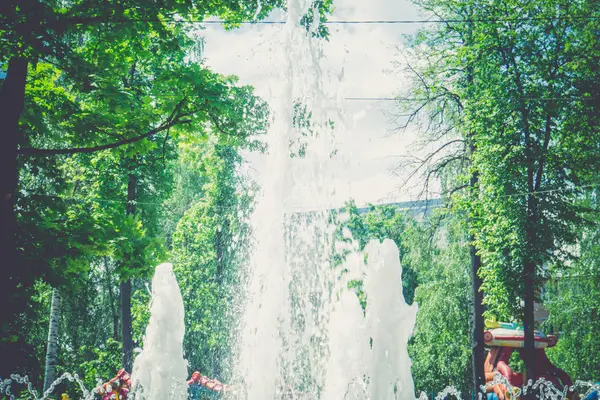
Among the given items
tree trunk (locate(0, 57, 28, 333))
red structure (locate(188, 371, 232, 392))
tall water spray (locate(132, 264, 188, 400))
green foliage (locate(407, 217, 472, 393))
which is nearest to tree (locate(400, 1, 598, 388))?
green foliage (locate(407, 217, 472, 393))

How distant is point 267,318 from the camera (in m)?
6.58

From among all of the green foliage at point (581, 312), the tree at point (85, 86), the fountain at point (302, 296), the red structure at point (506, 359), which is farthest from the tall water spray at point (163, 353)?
the green foliage at point (581, 312)

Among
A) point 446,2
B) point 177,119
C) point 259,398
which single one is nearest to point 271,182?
point 177,119

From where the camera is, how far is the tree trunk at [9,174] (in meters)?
6.05

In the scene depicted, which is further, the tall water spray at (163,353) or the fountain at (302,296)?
the tall water spray at (163,353)

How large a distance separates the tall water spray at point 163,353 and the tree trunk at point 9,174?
191 centimetres

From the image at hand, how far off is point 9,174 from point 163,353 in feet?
10.3

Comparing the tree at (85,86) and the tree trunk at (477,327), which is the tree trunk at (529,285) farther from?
the tree at (85,86)

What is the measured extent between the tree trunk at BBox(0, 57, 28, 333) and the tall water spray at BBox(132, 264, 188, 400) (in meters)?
1.91

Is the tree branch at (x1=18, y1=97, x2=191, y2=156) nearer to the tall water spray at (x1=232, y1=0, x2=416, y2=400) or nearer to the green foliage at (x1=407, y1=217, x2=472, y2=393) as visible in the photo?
the tall water spray at (x1=232, y1=0, x2=416, y2=400)

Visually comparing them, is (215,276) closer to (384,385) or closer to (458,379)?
(458,379)

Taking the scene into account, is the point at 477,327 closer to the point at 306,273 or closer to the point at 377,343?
the point at 306,273

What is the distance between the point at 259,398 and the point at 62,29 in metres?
4.75

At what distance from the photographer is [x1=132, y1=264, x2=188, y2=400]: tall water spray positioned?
723 cm
